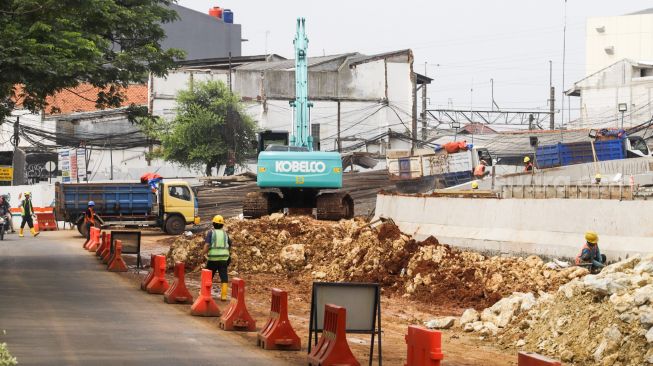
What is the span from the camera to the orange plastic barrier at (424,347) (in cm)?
1055

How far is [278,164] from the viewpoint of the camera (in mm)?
35219

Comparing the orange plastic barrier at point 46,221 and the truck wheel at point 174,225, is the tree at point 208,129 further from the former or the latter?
the truck wheel at point 174,225

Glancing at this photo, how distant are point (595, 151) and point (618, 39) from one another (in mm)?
34531

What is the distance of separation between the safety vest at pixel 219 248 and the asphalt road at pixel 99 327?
1.38m

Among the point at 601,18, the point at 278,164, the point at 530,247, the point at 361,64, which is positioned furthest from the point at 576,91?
the point at 530,247

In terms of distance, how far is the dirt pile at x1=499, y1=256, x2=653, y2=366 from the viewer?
1427 centimetres

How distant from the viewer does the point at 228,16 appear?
112438mm

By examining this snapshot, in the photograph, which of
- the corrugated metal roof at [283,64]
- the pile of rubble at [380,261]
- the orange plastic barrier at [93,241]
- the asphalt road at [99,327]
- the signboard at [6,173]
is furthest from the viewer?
the corrugated metal roof at [283,64]

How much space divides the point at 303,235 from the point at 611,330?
1714cm

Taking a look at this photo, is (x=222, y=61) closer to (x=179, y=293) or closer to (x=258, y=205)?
(x=258, y=205)

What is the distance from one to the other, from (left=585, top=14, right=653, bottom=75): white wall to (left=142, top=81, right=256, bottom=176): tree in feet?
93.9

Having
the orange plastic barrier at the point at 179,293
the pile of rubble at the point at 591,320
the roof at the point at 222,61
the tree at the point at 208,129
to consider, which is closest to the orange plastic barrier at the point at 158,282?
the orange plastic barrier at the point at 179,293

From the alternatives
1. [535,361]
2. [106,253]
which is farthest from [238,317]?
[106,253]

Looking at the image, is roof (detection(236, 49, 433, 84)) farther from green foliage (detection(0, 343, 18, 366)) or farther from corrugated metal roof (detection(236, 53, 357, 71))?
green foliage (detection(0, 343, 18, 366))
